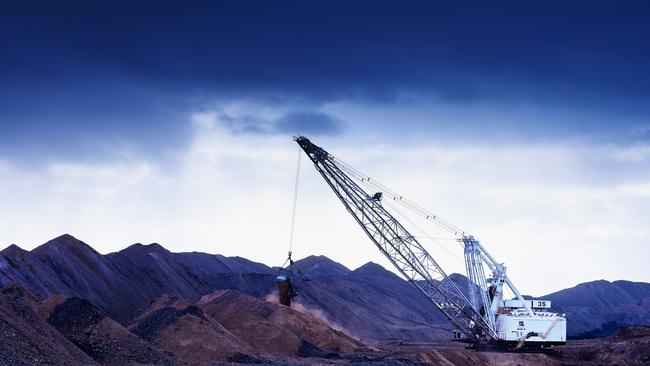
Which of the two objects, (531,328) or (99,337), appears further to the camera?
(531,328)

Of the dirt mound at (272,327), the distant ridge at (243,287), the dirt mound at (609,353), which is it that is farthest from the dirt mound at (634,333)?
the distant ridge at (243,287)

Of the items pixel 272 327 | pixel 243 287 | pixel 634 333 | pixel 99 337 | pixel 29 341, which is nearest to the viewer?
pixel 29 341

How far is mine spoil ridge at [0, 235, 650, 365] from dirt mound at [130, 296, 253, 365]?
0.07m

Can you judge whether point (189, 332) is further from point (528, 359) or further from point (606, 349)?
point (606, 349)

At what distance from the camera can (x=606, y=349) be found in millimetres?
51844

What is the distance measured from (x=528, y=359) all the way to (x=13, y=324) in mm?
33048

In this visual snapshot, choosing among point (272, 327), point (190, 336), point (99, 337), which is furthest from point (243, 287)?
point (99, 337)

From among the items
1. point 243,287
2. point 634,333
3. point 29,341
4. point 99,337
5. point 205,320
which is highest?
point 243,287

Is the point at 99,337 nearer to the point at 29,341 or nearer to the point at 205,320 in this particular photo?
the point at 29,341

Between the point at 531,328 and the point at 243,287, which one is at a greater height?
the point at 243,287

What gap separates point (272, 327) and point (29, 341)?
2176cm

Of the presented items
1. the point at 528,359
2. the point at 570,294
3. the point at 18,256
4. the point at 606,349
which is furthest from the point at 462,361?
the point at 570,294

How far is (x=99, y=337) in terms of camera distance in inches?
1245

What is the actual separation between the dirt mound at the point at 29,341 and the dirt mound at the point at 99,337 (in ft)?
6.27
